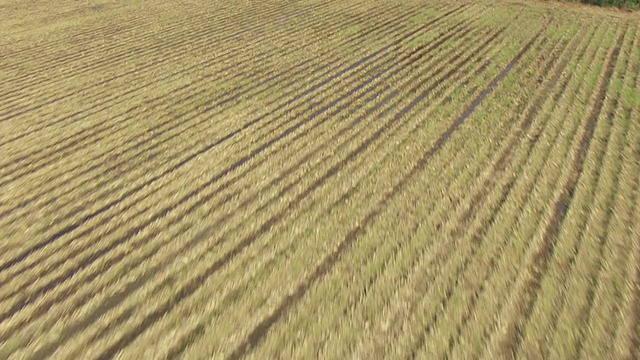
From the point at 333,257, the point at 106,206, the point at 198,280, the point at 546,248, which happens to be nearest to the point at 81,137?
the point at 106,206

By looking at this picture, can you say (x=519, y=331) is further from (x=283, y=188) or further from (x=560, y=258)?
(x=283, y=188)

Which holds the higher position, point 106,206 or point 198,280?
point 106,206

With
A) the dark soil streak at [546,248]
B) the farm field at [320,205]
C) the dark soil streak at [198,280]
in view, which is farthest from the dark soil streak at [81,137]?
the dark soil streak at [546,248]

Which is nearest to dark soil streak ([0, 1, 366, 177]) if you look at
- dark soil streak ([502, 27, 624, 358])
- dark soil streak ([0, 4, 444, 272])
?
dark soil streak ([0, 4, 444, 272])

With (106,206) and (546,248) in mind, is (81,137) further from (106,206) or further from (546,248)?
(546,248)

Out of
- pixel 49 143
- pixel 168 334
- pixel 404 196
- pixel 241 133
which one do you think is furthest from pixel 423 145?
pixel 49 143

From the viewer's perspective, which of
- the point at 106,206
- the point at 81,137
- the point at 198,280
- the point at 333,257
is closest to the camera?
the point at 198,280
